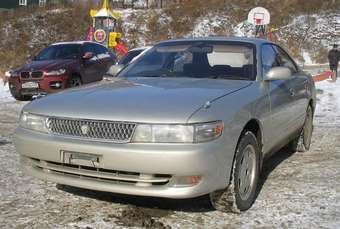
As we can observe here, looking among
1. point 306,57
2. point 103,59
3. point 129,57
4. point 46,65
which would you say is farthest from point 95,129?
point 306,57

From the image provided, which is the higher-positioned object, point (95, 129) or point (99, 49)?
point (95, 129)

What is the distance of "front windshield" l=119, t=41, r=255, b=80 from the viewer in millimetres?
5082

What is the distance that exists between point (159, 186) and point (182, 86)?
106 centimetres

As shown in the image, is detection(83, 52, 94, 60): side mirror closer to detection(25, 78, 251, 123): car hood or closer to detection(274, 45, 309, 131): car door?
detection(274, 45, 309, 131): car door

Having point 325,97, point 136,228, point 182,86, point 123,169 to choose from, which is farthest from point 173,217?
point 325,97

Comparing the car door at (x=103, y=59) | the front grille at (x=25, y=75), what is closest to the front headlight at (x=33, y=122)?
the front grille at (x=25, y=75)

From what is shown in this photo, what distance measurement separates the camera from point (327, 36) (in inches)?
1478

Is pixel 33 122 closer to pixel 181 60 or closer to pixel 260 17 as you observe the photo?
pixel 181 60

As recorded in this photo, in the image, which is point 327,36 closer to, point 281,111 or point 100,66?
point 100,66

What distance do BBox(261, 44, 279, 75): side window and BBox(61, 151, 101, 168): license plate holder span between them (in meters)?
2.08

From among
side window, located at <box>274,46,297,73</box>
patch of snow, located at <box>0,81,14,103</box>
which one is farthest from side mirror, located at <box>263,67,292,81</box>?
patch of snow, located at <box>0,81,14,103</box>

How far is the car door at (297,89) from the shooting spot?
5801 millimetres

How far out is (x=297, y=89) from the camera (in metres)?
5.94

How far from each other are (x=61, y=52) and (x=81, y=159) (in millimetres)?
10370
